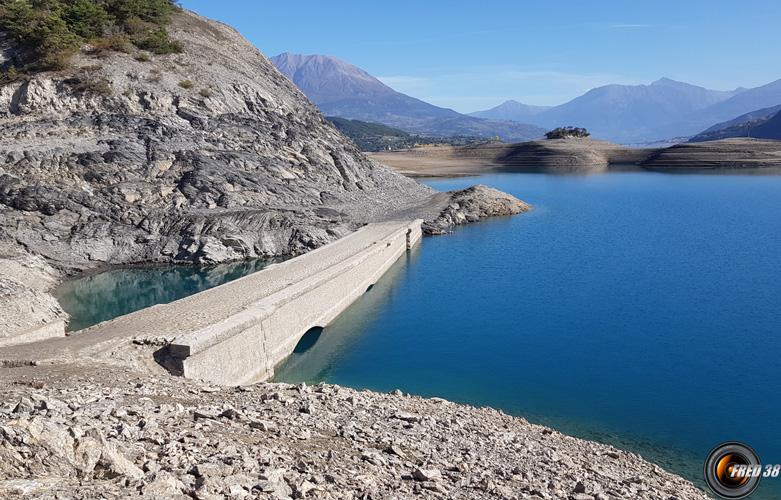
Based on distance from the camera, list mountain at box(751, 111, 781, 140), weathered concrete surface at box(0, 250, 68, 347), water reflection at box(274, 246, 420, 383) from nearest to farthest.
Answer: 1. weathered concrete surface at box(0, 250, 68, 347)
2. water reflection at box(274, 246, 420, 383)
3. mountain at box(751, 111, 781, 140)

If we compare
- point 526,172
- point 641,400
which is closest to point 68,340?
point 641,400

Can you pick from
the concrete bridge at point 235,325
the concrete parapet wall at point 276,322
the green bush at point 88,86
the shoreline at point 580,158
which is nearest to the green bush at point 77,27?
the green bush at point 88,86

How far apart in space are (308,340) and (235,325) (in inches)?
256

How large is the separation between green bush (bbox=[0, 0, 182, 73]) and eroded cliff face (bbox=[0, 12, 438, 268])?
1.17 metres

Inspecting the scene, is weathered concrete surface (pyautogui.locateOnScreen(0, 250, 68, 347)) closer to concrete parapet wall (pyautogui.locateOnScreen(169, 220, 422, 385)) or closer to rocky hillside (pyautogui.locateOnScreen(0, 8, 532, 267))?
concrete parapet wall (pyautogui.locateOnScreen(169, 220, 422, 385))

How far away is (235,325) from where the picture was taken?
1892 centimetres

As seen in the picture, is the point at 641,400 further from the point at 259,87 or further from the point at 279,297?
the point at 259,87

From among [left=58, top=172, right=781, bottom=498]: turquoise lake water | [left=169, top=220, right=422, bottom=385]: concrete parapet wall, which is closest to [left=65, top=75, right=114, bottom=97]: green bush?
[left=58, top=172, right=781, bottom=498]: turquoise lake water

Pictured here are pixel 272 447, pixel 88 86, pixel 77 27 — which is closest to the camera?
pixel 272 447

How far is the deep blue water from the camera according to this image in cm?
1761

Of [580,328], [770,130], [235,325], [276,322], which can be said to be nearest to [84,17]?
[276,322]

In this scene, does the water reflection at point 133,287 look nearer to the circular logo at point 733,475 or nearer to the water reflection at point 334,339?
the water reflection at point 334,339

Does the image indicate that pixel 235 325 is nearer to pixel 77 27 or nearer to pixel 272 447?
pixel 272 447

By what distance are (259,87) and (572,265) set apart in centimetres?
3052
